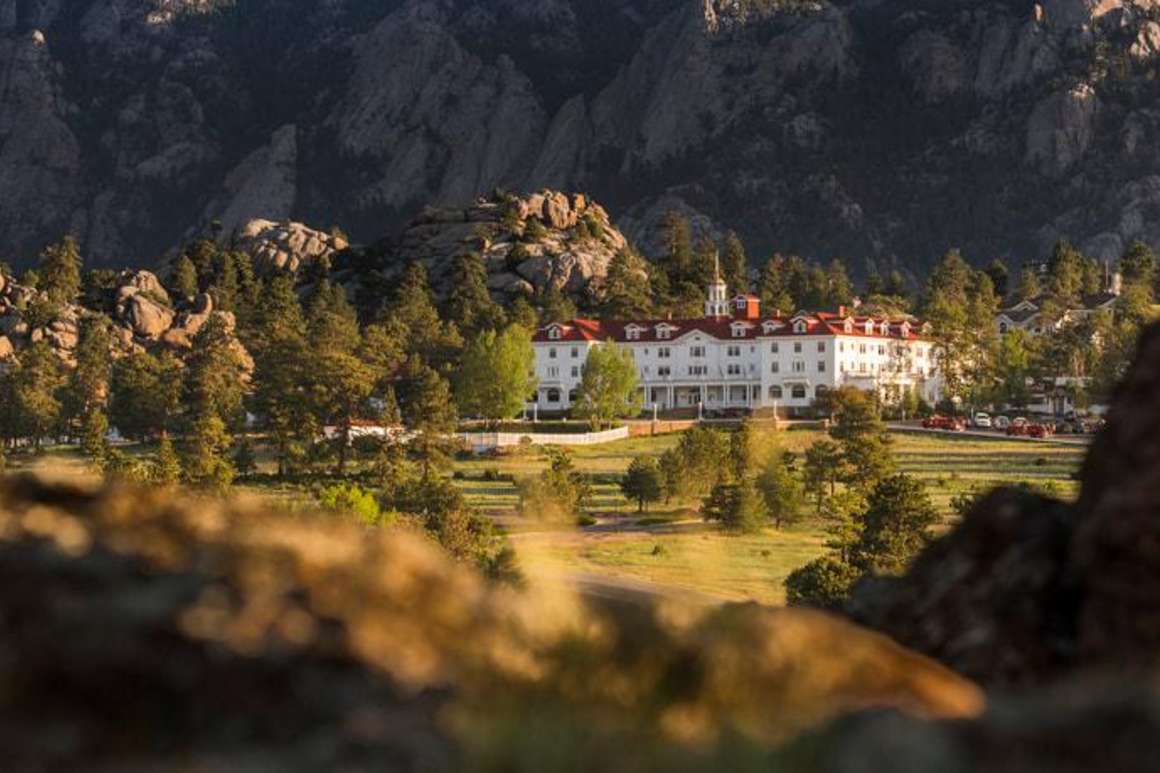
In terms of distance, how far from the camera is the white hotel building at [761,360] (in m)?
192

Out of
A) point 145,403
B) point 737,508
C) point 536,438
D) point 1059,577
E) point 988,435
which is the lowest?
point 737,508

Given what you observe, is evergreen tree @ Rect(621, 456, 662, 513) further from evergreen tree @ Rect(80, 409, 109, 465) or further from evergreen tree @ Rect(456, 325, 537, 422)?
evergreen tree @ Rect(456, 325, 537, 422)

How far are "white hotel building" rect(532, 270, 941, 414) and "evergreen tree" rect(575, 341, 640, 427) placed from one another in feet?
45.7

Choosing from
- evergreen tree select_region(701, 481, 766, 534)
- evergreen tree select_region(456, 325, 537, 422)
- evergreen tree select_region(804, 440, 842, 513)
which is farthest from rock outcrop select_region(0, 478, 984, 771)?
evergreen tree select_region(456, 325, 537, 422)

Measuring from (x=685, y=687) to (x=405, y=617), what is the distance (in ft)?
3.32

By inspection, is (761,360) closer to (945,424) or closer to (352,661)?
(945,424)

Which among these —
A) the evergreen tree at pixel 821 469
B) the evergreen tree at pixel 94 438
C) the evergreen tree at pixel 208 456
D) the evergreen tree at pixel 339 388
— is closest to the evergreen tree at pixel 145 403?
the evergreen tree at pixel 94 438

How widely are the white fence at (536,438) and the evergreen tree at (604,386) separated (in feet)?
16.5

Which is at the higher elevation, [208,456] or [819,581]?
[208,456]

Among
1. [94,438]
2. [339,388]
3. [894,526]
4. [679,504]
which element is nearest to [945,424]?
[679,504]

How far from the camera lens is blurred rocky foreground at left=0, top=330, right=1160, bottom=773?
4.37 metres

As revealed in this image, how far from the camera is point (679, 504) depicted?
379 ft

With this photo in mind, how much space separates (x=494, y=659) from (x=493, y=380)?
163466mm

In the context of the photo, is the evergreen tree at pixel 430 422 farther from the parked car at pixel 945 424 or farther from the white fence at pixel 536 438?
the parked car at pixel 945 424
